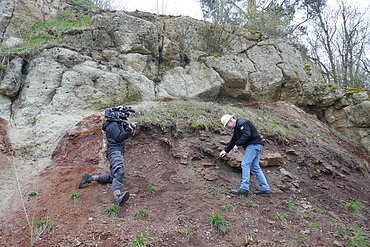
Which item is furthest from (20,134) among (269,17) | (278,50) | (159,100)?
(269,17)

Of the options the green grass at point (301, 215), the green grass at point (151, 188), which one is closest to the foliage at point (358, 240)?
the green grass at point (301, 215)

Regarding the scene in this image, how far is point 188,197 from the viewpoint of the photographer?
6559mm

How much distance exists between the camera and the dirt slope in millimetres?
5402

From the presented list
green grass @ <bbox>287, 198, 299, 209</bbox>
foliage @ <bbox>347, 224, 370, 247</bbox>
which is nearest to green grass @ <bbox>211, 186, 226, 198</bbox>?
green grass @ <bbox>287, 198, 299, 209</bbox>

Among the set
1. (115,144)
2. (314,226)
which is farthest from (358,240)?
(115,144)

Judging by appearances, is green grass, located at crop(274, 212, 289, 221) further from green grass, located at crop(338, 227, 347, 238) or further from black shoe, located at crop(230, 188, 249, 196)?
green grass, located at crop(338, 227, 347, 238)

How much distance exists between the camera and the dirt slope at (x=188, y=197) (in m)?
5.40

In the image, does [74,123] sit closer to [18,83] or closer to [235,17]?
[18,83]

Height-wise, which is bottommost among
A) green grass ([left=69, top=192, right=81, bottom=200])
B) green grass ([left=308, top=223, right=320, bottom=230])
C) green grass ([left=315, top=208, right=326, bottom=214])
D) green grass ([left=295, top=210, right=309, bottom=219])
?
green grass ([left=69, top=192, right=81, bottom=200])

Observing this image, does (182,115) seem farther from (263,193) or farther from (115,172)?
(115,172)

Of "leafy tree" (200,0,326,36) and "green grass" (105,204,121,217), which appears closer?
"green grass" (105,204,121,217)

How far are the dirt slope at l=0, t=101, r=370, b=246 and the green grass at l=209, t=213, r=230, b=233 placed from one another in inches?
2.7

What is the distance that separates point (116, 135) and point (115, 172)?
0.70m

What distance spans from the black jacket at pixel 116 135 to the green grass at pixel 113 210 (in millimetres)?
1175
